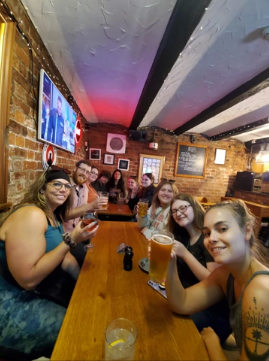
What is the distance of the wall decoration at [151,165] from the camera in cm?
498

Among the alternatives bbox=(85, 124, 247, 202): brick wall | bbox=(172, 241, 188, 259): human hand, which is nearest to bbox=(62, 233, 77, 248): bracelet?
bbox=(172, 241, 188, 259): human hand

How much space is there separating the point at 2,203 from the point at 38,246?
1.55 ft

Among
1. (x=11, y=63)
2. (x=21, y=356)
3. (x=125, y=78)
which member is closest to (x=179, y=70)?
(x=125, y=78)

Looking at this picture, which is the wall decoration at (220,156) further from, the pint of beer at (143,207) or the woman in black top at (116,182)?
the pint of beer at (143,207)

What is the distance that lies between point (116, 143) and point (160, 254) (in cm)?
431

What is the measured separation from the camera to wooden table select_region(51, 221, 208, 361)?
656mm

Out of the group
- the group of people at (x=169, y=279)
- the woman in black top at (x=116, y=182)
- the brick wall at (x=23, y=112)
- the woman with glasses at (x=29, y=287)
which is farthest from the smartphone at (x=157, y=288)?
the woman in black top at (x=116, y=182)

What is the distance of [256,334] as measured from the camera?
24.9 inches

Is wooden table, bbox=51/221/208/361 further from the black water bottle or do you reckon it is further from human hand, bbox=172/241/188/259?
human hand, bbox=172/241/188/259

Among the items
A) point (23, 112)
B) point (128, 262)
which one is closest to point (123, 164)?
point (23, 112)

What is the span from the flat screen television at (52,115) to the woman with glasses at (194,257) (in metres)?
1.55

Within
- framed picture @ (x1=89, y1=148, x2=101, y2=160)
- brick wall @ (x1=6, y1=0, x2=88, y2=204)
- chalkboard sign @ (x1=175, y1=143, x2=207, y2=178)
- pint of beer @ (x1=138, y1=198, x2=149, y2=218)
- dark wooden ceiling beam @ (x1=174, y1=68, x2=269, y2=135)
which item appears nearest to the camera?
brick wall @ (x1=6, y1=0, x2=88, y2=204)

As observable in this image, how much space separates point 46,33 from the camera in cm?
161

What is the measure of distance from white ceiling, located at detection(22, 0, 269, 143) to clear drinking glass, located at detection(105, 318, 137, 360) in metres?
1.98
